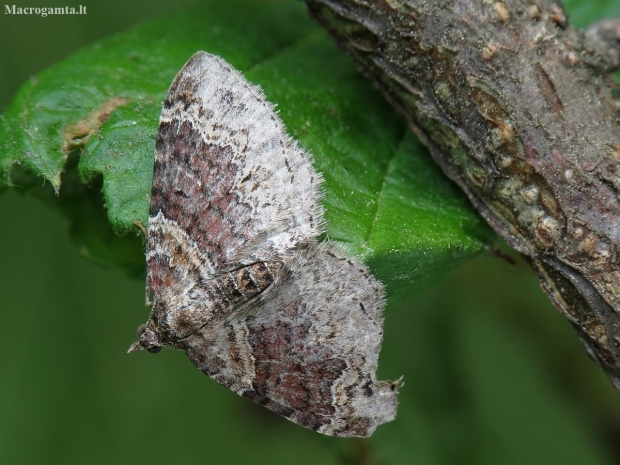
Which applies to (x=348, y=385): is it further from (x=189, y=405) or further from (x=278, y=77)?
(x=189, y=405)

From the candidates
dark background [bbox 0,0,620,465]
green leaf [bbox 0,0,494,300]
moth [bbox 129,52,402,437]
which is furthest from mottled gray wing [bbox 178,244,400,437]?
dark background [bbox 0,0,620,465]

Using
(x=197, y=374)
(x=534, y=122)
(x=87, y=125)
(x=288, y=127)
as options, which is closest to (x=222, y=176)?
(x=288, y=127)

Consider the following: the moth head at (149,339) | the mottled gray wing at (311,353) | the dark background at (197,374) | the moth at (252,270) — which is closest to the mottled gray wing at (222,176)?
the moth at (252,270)

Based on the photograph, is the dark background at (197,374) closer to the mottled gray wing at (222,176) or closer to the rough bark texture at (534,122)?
the rough bark texture at (534,122)

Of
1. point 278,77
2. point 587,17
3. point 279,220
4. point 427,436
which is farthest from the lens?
point 427,436

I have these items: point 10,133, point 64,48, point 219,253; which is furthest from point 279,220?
point 64,48

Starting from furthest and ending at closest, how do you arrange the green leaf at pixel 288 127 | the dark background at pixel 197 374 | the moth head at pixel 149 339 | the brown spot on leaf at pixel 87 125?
1. the dark background at pixel 197 374
2. the moth head at pixel 149 339
3. the brown spot on leaf at pixel 87 125
4. the green leaf at pixel 288 127

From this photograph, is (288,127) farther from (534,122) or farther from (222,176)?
(534,122)
